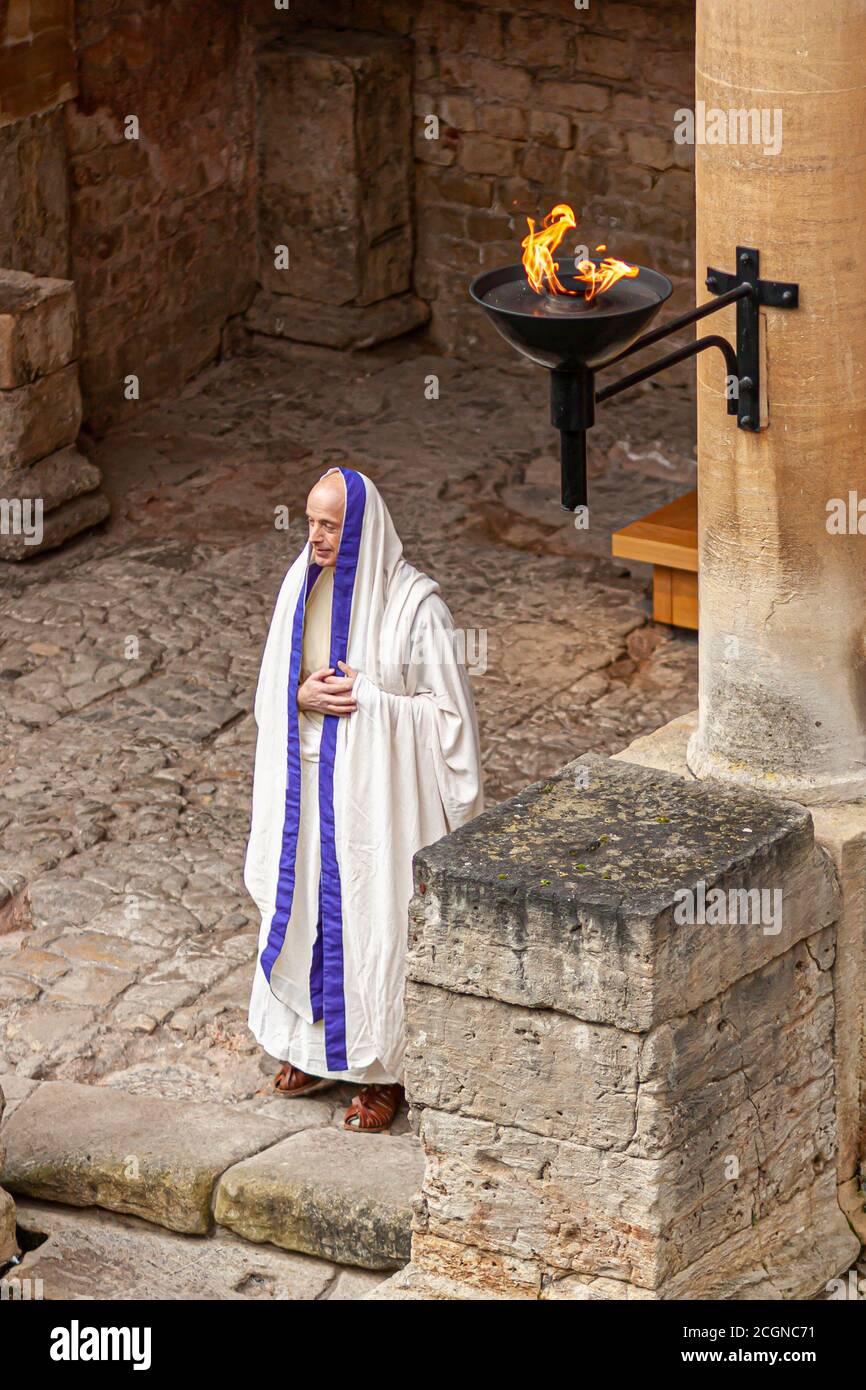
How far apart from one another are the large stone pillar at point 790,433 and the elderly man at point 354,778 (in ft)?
3.33

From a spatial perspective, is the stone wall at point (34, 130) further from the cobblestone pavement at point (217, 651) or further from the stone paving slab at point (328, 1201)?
the stone paving slab at point (328, 1201)

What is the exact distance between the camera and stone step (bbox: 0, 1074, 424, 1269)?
5.46 m

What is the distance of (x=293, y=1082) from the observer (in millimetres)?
6355

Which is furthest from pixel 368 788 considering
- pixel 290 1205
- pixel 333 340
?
pixel 333 340

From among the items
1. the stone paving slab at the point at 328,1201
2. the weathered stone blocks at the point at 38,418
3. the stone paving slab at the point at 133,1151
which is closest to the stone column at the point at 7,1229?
the stone paving slab at the point at 133,1151

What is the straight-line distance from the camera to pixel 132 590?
9570 mm

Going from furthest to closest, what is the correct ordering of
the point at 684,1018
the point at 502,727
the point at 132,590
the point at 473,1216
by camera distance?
the point at 132,590
the point at 502,727
the point at 473,1216
the point at 684,1018

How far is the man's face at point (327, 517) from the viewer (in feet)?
19.5

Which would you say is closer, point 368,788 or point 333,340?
point 368,788

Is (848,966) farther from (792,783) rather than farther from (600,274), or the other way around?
(600,274)

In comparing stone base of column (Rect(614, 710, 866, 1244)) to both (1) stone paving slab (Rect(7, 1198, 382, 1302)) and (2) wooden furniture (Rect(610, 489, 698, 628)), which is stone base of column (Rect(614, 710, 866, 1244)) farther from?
(2) wooden furniture (Rect(610, 489, 698, 628))

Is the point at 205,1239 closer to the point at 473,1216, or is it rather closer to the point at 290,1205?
the point at 290,1205
